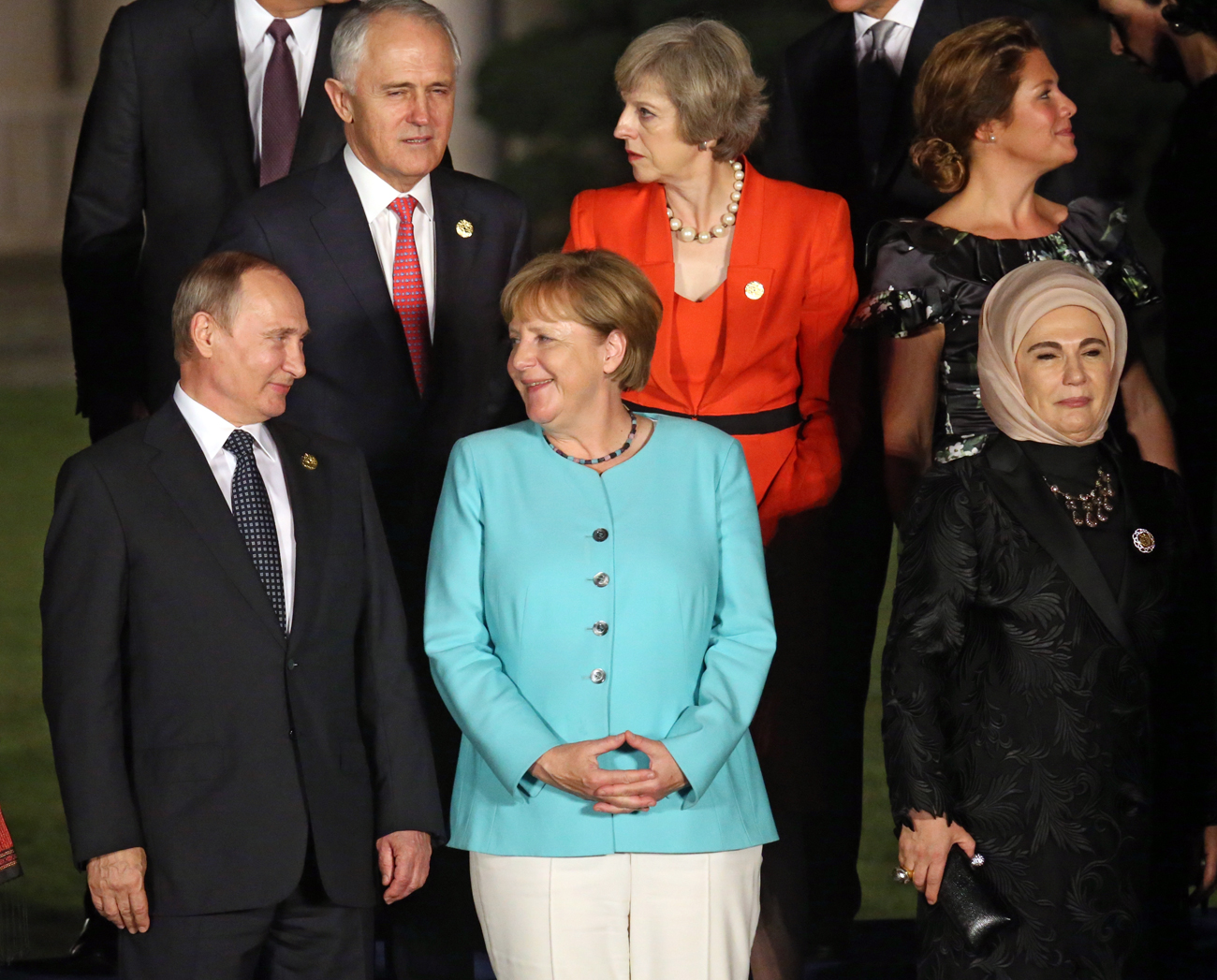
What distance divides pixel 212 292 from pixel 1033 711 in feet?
5.71

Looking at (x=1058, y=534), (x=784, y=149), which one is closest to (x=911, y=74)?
(x=784, y=149)

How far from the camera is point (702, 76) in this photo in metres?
3.69

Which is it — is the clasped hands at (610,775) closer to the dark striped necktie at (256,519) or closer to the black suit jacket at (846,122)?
the dark striped necktie at (256,519)

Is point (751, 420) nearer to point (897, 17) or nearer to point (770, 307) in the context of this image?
point (770, 307)

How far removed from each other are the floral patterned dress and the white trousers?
1.25 metres

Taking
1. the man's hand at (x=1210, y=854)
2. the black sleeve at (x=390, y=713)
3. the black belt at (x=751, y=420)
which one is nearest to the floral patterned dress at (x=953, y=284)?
the black belt at (x=751, y=420)

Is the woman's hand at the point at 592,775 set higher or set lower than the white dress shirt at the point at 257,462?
lower

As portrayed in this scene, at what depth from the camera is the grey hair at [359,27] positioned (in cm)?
370

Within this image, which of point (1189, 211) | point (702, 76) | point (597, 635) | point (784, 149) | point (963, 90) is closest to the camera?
point (597, 635)

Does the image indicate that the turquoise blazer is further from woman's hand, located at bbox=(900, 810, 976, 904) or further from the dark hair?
the dark hair

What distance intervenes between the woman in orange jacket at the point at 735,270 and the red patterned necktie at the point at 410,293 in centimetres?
38

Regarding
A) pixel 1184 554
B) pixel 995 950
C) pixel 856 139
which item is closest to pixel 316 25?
pixel 856 139

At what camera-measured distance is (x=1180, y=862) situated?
3.11 m

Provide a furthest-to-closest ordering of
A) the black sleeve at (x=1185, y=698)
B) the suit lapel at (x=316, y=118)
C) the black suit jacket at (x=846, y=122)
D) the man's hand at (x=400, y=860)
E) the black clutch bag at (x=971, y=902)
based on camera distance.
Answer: the black suit jacket at (x=846, y=122) → the suit lapel at (x=316, y=118) → the man's hand at (x=400, y=860) → the black sleeve at (x=1185, y=698) → the black clutch bag at (x=971, y=902)
